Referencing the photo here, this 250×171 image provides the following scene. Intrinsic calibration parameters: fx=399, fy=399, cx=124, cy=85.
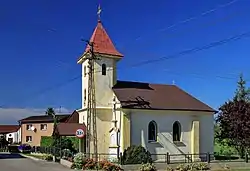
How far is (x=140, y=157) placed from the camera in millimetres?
34344

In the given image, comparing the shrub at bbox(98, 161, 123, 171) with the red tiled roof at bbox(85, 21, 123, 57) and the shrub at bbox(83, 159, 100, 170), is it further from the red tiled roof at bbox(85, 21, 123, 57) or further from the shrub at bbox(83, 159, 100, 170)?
the red tiled roof at bbox(85, 21, 123, 57)

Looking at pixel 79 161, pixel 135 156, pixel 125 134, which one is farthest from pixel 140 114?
pixel 79 161

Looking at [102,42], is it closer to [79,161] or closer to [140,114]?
[140,114]

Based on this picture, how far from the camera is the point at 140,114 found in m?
40.0

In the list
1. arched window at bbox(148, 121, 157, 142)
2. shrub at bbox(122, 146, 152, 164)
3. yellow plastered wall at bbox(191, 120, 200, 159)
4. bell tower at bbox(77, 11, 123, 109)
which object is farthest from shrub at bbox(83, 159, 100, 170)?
yellow plastered wall at bbox(191, 120, 200, 159)

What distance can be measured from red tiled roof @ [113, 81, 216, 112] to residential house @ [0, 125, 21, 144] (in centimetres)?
5719

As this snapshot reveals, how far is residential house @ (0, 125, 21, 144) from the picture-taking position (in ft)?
316

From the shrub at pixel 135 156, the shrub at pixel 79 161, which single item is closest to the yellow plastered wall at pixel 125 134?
the shrub at pixel 135 156

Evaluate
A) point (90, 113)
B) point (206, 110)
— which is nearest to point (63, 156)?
point (90, 113)

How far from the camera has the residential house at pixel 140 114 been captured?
3962 centimetres

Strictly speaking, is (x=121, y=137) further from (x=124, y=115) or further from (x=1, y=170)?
(x=1, y=170)

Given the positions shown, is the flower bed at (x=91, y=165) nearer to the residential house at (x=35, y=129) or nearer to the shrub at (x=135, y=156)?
the shrub at (x=135, y=156)

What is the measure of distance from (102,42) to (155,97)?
834 cm

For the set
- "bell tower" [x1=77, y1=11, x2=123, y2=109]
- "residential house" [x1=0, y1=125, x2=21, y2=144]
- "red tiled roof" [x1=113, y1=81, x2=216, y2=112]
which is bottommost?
"residential house" [x1=0, y1=125, x2=21, y2=144]
